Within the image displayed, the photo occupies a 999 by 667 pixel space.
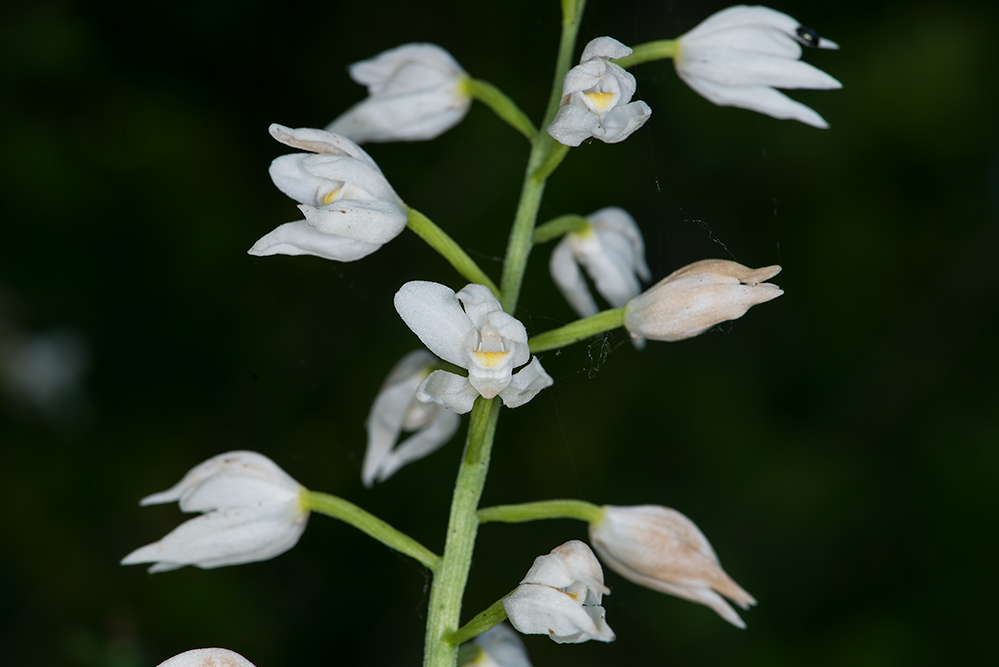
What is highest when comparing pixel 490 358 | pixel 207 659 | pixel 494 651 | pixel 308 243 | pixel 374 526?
pixel 308 243

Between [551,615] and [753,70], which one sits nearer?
[551,615]

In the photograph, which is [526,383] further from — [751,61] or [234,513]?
[751,61]

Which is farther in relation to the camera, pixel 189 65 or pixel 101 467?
pixel 189 65

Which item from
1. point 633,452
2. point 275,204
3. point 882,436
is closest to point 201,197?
point 275,204

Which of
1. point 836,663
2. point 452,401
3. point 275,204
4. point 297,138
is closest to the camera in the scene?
point 452,401

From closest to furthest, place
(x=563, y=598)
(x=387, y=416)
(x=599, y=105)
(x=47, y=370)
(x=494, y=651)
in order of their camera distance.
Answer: (x=563, y=598) < (x=599, y=105) < (x=494, y=651) < (x=387, y=416) < (x=47, y=370)

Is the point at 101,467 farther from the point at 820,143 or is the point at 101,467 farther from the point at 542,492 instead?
the point at 820,143

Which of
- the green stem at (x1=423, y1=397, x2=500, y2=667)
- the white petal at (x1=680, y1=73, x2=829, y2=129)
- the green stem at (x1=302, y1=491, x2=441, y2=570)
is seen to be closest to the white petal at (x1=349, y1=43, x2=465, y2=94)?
the white petal at (x1=680, y1=73, x2=829, y2=129)

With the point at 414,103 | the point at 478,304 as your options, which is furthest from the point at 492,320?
the point at 414,103
